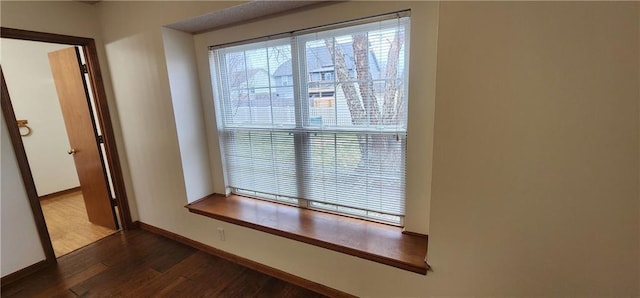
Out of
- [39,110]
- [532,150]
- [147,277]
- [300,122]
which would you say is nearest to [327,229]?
[300,122]

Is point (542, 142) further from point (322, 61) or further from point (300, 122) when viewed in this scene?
point (300, 122)

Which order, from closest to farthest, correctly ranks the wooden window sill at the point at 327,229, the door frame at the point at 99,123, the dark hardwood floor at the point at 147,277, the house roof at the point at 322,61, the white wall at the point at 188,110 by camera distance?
the wooden window sill at the point at 327,229, the house roof at the point at 322,61, the dark hardwood floor at the point at 147,277, the door frame at the point at 99,123, the white wall at the point at 188,110

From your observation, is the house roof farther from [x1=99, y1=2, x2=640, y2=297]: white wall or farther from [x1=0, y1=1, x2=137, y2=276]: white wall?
[x1=0, y1=1, x2=137, y2=276]: white wall

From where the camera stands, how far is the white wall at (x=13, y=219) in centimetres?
204

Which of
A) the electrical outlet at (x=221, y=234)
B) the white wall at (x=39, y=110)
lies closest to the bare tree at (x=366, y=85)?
the electrical outlet at (x=221, y=234)

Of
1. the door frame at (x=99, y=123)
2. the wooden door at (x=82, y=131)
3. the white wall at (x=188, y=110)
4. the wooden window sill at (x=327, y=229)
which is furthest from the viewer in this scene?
the wooden door at (x=82, y=131)

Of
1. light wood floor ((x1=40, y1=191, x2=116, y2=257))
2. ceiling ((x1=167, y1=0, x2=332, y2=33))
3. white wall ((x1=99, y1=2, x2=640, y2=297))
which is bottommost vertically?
light wood floor ((x1=40, y1=191, x2=116, y2=257))

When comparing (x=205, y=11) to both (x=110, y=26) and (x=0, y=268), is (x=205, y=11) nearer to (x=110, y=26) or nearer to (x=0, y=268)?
(x=110, y=26)

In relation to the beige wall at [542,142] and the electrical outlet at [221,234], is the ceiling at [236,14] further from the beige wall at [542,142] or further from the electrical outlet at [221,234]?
the electrical outlet at [221,234]

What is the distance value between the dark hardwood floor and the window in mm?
666

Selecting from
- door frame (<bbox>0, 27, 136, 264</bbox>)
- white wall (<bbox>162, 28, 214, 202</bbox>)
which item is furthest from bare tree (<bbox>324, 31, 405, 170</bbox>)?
door frame (<bbox>0, 27, 136, 264</bbox>)

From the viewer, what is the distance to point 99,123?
2645 millimetres

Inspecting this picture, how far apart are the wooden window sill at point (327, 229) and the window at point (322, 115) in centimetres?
10

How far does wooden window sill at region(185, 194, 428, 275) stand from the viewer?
5.20 feet
